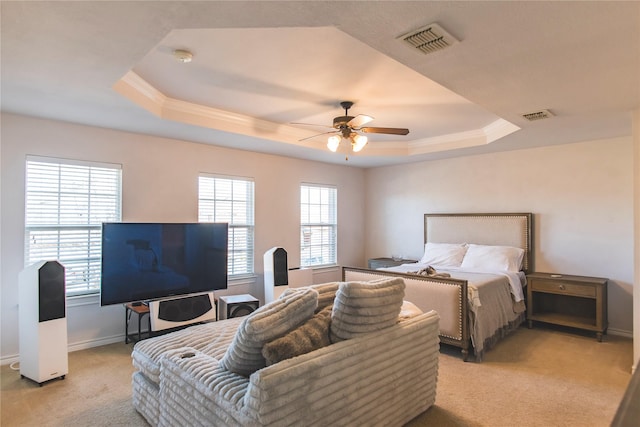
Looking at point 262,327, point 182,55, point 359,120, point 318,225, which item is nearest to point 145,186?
point 182,55

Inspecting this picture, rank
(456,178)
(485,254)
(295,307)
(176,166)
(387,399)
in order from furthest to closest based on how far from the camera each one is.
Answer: (456,178) < (485,254) < (176,166) < (387,399) < (295,307)

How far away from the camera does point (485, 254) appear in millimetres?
4816

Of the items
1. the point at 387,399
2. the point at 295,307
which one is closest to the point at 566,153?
the point at 387,399

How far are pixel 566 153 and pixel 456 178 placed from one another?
4.83 ft

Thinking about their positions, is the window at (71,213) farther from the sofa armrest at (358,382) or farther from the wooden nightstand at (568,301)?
the wooden nightstand at (568,301)

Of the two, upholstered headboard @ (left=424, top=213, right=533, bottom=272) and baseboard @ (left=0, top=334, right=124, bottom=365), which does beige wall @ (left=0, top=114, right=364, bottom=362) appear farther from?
upholstered headboard @ (left=424, top=213, right=533, bottom=272)

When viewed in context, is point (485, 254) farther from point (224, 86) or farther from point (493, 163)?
point (224, 86)

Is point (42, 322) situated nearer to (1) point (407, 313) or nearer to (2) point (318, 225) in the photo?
(1) point (407, 313)

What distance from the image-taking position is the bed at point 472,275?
11.4ft

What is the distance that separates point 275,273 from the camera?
4695mm

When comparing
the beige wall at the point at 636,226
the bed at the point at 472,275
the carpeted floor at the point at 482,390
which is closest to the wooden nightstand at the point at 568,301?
the bed at the point at 472,275

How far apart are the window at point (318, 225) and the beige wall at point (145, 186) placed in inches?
5.8

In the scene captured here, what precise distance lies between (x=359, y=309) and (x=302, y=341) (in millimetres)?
375

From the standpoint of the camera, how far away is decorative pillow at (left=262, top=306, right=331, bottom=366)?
65.9 inches
